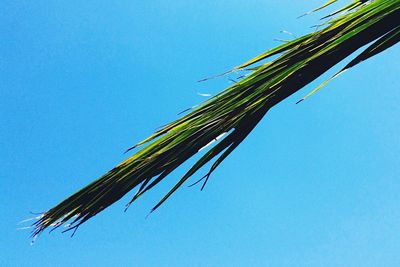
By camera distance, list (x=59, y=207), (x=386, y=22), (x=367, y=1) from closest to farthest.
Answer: (x=386, y=22), (x=367, y=1), (x=59, y=207)

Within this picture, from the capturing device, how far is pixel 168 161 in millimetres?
1053

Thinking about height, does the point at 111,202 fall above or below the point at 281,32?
below

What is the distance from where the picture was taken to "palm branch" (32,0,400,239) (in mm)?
960

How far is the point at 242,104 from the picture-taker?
104cm

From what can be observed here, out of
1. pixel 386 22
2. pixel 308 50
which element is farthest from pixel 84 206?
pixel 386 22

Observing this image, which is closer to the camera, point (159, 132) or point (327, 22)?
point (327, 22)

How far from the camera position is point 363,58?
3.21ft

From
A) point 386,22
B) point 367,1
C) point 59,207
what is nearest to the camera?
point 386,22

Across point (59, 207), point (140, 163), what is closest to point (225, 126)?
point (140, 163)

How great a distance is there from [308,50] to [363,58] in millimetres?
110

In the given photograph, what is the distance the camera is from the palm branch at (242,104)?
3.15 ft

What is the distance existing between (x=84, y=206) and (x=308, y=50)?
1.98 ft

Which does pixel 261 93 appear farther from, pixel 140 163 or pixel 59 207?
pixel 59 207

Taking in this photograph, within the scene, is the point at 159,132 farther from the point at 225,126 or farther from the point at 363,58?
the point at 363,58
